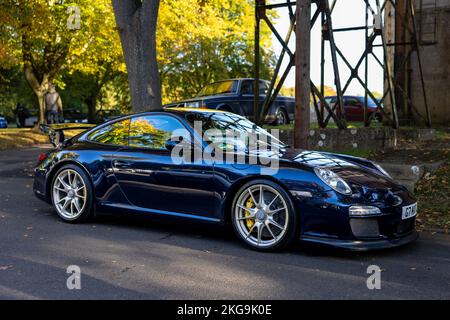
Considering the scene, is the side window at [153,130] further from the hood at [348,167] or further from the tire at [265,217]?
the hood at [348,167]

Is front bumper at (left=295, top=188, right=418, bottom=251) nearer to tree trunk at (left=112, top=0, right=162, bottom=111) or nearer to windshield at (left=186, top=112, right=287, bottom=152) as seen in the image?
windshield at (left=186, top=112, right=287, bottom=152)

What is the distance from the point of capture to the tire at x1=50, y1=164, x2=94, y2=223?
6.11 meters

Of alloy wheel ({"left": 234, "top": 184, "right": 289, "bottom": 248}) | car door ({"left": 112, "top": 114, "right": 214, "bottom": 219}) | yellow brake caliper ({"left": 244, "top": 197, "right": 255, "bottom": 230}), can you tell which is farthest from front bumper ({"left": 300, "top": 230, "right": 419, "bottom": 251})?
car door ({"left": 112, "top": 114, "right": 214, "bottom": 219})

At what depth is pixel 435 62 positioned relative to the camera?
14195 millimetres

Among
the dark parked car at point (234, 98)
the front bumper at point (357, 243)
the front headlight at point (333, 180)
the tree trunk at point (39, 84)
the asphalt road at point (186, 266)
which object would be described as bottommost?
the asphalt road at point (186, 266)

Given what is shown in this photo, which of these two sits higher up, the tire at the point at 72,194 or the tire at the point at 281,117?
the tire at the point at 281,117

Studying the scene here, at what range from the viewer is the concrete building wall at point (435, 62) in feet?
46.0

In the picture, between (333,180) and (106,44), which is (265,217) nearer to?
(333,180)

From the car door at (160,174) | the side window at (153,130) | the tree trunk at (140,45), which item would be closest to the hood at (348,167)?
the car door at (160,174)

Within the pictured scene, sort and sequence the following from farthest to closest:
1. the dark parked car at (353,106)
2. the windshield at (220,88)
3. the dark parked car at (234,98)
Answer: the dark parked car at (353,106) < the windshield at (220,88) < the dark parked car at (234,98)

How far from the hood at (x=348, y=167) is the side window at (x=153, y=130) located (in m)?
1.25

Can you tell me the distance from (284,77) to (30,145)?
11.7 m

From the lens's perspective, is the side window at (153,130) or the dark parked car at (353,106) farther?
the dark parked car at (353,106)
